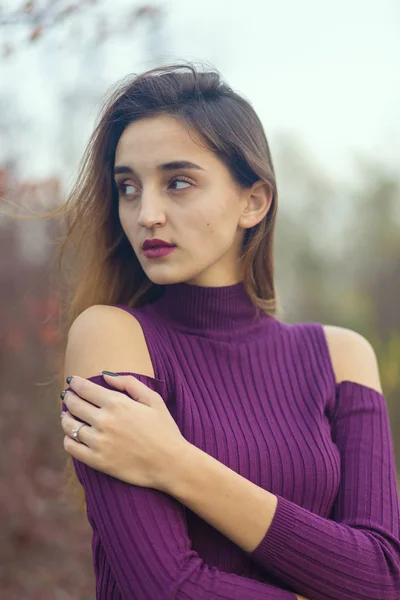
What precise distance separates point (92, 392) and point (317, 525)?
2.02 feet

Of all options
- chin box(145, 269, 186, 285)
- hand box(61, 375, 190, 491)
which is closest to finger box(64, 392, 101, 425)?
hand box(61, 375, 190, 491)

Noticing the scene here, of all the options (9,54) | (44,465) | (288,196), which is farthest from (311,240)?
(9,54)

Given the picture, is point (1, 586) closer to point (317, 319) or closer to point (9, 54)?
point (9, 54)

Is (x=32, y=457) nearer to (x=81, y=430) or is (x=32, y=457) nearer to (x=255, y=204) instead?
(x=255, y=204)

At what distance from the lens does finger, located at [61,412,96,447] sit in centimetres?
171

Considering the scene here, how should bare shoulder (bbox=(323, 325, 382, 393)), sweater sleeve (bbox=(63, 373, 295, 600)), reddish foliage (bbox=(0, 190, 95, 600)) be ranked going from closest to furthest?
sweater sleeve (bbox=(63, 373, 295, 600)) < bare shoulder (bbox=(323, 325, 382, 393)) < reddish foliage (bbox=(0, 190, 95, 600))

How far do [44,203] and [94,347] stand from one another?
2.07m

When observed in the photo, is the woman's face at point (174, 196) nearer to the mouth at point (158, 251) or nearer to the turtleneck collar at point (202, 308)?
the mouth at point (158, 251)

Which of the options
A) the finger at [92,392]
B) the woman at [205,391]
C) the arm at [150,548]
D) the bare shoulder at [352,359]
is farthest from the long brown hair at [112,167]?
the arm at [150,548]

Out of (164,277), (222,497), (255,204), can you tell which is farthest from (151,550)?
(255,204)

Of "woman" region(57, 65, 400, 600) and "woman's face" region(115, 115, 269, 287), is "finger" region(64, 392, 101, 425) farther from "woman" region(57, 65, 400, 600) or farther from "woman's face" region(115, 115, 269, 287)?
"woman's face" region(115, 115, 269, 287)

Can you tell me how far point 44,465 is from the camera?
16.9 feet

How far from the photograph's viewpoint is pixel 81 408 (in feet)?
5.74

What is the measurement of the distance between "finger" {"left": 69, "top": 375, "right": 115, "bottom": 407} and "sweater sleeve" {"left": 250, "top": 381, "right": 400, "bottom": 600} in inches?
18.5
